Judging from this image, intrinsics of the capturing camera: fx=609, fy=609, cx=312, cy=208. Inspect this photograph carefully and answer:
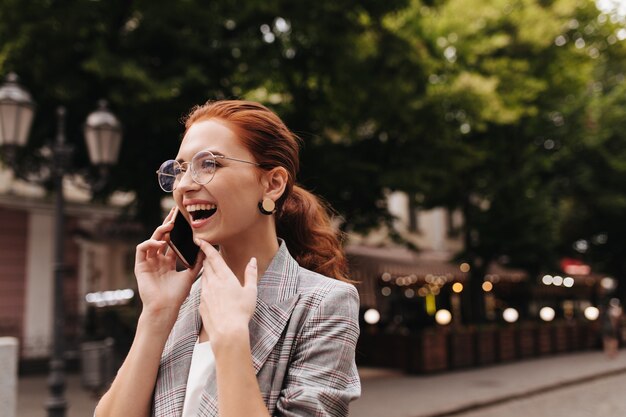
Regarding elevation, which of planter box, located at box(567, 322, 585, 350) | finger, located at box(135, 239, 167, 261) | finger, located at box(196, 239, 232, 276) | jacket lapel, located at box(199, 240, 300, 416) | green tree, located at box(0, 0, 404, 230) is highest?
green tree, located at box(0, 0, 404, 230)

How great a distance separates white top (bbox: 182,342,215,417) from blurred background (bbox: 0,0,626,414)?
A: 1.98 metres

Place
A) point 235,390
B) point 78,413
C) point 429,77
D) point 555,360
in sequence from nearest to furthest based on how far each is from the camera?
point 235,390 < point 78,413 < point 429,77 < point 555,360

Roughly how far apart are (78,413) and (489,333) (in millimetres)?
11417

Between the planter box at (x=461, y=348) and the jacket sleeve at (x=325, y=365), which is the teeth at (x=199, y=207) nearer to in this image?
the jacket sleeve at (x=325, y=365)

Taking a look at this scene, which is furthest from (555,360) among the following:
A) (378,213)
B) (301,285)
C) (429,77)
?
(301,285)

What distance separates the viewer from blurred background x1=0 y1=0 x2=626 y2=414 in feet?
29.8

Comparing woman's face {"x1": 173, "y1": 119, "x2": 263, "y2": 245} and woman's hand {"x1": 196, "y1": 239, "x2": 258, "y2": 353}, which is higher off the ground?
woman's face {"x1": 173, "y1": 119, "x2": 263, "y2": 245}

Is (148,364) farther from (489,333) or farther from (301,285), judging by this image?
(489,333)

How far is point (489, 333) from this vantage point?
16.9 meters

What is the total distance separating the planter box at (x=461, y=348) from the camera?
1553 cm

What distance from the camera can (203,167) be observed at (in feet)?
5.13

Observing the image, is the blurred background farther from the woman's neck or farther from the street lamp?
the woman's neck

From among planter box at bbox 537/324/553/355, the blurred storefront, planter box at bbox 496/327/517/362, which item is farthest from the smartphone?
planter box at bbox 537/324/553/355

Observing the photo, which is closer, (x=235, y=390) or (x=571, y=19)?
(x=235, y=390)
